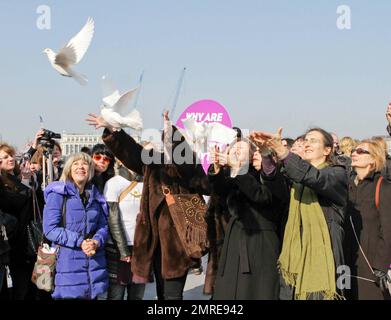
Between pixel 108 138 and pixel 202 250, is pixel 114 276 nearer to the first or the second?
pixel 202 250

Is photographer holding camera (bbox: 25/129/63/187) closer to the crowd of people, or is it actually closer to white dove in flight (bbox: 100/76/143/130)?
the crowd of people

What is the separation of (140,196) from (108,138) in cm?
74

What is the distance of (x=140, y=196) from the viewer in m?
5.14

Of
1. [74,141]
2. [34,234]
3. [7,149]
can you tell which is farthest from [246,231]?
[74,141]

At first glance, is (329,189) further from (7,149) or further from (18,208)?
(7,149)

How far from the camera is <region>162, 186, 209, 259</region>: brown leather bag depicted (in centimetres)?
466

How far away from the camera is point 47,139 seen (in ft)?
18.2

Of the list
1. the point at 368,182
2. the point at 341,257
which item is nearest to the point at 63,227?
the point at 341,257

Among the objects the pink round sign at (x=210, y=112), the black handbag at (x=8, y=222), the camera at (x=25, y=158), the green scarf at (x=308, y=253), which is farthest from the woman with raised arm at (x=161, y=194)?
the pink round sign at (x=210, y=112)

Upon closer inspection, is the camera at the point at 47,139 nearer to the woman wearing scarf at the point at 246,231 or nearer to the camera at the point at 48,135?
the camera at the point at 48,135

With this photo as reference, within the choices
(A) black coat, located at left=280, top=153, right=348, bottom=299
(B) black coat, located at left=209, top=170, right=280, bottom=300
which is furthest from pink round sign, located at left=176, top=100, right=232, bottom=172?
(A) black coat, located at left=280, top=153, right=348, bottom=299

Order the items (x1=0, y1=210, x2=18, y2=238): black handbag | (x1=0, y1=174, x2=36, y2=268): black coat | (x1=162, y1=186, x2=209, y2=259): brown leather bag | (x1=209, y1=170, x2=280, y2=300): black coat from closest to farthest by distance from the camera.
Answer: (x1=209, y1=170, x2=280, y2=300): black coat < (x1=162, y1=186, x2=209, y2=259): brown leather bag < (x1=0, y1=210, x2=18, y2=238): black handbag < (x1=0, y1=174, x2=36, y2=268): black coat

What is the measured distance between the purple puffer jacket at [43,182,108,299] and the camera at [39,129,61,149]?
1016mm
